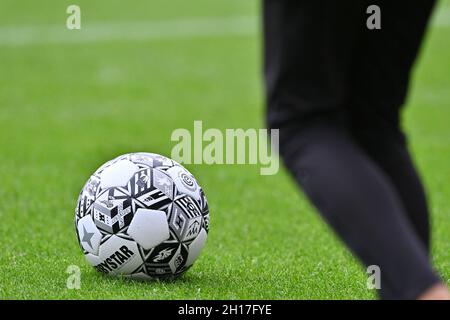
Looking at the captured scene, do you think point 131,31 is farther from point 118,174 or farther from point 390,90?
point 390,90

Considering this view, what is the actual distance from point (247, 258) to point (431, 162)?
3.68m

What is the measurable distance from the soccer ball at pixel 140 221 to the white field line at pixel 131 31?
10.9 metres

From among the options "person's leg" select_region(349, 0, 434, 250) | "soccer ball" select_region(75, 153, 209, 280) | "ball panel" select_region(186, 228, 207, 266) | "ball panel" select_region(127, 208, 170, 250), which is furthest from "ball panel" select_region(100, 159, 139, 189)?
"person's leg" select_region(349, 0, 434, 250)

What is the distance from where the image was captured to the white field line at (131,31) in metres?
15.5

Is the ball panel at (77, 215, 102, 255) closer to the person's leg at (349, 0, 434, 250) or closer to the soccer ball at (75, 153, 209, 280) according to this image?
the soccer ball at (75, 153, 209, 280)

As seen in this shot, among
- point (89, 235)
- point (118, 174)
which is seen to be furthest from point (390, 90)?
point (89, 235)

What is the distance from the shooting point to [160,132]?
9.72 meters

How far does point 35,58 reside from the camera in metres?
13.8

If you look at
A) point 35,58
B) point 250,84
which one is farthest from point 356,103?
point 35,58

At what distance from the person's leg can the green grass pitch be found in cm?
97

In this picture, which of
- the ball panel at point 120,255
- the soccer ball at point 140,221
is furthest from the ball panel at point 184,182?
the ball panel at point 120,255

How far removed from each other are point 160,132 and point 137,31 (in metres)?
7.12

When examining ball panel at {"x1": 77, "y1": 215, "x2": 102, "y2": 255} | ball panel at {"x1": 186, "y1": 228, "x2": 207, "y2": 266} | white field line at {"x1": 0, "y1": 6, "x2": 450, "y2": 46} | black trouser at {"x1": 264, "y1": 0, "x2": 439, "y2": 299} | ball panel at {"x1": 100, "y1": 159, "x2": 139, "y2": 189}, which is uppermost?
black trouser at {"x1": 264, "y1": 0, "x2": 439, "y2": 299}

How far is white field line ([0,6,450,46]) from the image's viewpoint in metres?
15.5
